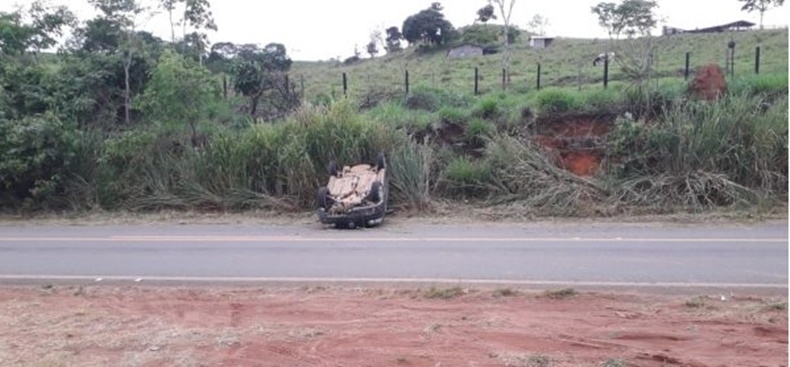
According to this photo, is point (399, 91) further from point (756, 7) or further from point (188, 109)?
point (756, 7)

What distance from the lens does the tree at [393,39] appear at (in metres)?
58.4

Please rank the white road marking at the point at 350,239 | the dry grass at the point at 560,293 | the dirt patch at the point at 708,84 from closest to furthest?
the dry grass at the point at 560,293
the white road marking at the point at 350,239
the dirt patch at the point at 708,84

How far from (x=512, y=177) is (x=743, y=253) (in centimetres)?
685

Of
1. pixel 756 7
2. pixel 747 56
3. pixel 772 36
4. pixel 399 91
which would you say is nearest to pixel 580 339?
pixel 399 91

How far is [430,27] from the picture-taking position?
178 ft

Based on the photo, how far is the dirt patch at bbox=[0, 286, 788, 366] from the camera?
19.9 ft

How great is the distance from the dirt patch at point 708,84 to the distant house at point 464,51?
→ 29048 millimetres

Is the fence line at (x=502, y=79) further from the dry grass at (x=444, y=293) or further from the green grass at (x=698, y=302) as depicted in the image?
the dry grass at (x=444, y=293)

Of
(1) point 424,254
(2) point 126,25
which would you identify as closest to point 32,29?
(2) point 126,25

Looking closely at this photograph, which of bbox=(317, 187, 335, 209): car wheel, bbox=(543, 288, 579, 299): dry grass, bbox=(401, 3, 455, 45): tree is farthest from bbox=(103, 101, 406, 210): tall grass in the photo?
bbox=(401, 3, 455, 45): tree

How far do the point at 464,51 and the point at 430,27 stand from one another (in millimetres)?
5616

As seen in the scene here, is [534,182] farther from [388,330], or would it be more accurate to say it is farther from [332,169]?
[388,330]

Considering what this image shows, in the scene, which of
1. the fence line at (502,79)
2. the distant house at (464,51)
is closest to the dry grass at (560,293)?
the fence line at (502,79)

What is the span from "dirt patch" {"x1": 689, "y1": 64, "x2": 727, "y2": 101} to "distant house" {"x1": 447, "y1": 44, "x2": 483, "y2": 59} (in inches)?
1144
